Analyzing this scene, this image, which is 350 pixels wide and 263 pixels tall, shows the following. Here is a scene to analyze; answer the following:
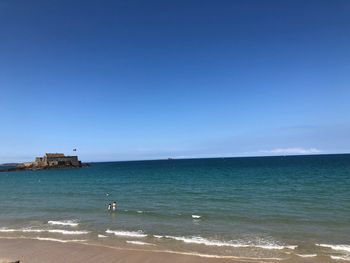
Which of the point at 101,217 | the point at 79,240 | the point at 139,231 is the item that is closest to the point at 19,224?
the point at 101,217

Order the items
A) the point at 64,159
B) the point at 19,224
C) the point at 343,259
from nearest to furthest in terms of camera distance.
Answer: the point at 343,259
the point at 19,224
the point at 64,159

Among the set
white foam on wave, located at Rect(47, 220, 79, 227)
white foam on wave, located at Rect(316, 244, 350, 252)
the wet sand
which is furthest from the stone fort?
white foam on wave, located at Rect(316, 244, 350, 252)

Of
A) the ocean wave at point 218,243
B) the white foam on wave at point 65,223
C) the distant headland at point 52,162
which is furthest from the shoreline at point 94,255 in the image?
the distant headland at point 52,162

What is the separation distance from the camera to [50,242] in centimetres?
1908

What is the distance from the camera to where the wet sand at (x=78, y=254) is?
15.6 meters

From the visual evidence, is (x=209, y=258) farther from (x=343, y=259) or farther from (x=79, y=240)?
(x=79, y=240)

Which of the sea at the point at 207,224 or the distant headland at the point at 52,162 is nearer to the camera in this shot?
the sea at the point at 207,224

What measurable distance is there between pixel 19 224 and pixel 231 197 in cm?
2046

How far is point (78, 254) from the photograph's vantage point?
16.6m

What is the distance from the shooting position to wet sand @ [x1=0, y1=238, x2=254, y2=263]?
15555 millimetres

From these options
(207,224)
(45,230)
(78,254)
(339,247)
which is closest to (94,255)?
(78,254)

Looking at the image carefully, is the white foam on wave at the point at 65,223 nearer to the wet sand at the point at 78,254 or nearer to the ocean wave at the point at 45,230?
the ocean wave at the point at 45,230

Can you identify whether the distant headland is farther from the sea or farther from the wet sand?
the wet sand

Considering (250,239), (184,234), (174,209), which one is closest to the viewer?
(250,239)
